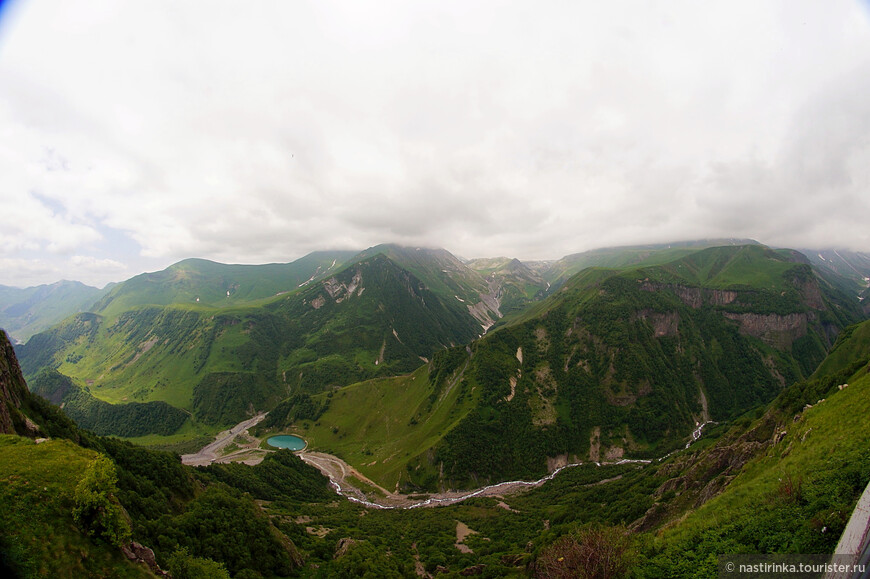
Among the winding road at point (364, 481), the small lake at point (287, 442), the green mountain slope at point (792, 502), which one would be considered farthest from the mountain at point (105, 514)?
the small lake at point (287, 442)

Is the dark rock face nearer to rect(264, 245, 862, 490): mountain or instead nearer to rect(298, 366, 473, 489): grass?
rect(298, 366, 473, 489): grass

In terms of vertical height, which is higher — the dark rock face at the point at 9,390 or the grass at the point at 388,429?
the dark rock face at the point at 9,390

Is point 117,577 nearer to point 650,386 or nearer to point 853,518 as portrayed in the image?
point 853,518

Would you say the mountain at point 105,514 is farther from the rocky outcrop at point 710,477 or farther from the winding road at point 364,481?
the rocky outcrop at point 710,477

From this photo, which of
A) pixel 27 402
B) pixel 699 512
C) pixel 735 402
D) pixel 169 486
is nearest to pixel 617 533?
pixel 699 512

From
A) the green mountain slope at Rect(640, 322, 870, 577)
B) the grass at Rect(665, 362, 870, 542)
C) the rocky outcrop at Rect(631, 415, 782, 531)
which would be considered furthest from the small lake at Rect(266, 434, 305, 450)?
the green mountain slope at Rect(640, 322, 870, 577)

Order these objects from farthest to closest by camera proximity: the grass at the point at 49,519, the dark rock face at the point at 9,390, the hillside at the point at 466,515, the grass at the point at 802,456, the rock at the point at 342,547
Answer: the rock at the point at 342,547
the dark rock face at the point at 9,390
the grass at the point at 802,456
the hillside at the point at 466,515
the grass at the point at 49,519

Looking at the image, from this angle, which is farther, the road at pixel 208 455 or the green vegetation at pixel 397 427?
the road at pixel 208 455
